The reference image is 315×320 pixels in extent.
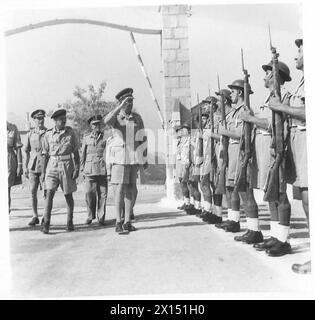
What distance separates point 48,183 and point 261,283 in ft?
10.6

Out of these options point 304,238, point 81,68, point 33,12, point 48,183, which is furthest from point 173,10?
point 304,238

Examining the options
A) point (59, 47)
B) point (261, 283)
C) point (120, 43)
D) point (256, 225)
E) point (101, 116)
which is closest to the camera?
point (261, 283)

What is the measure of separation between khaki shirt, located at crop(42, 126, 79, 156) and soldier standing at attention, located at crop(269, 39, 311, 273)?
300cm

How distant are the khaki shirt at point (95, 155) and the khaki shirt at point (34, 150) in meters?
0.71

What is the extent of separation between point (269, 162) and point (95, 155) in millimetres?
3228

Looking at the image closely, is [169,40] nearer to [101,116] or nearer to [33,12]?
[101,116]

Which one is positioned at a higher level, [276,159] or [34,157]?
[34,157]

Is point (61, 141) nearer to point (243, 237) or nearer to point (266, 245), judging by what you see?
point (243, 237)

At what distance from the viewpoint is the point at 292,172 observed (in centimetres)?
435

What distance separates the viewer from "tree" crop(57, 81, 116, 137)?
20.5 ft

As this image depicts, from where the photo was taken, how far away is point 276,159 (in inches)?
169

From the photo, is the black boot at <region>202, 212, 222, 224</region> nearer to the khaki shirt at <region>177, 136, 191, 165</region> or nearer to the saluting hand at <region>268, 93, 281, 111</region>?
the khaki shirt at <region>177, 136, 191, 165</region>

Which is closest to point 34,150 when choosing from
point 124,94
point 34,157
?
point 34,157

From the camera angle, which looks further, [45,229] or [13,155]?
[13,155]
